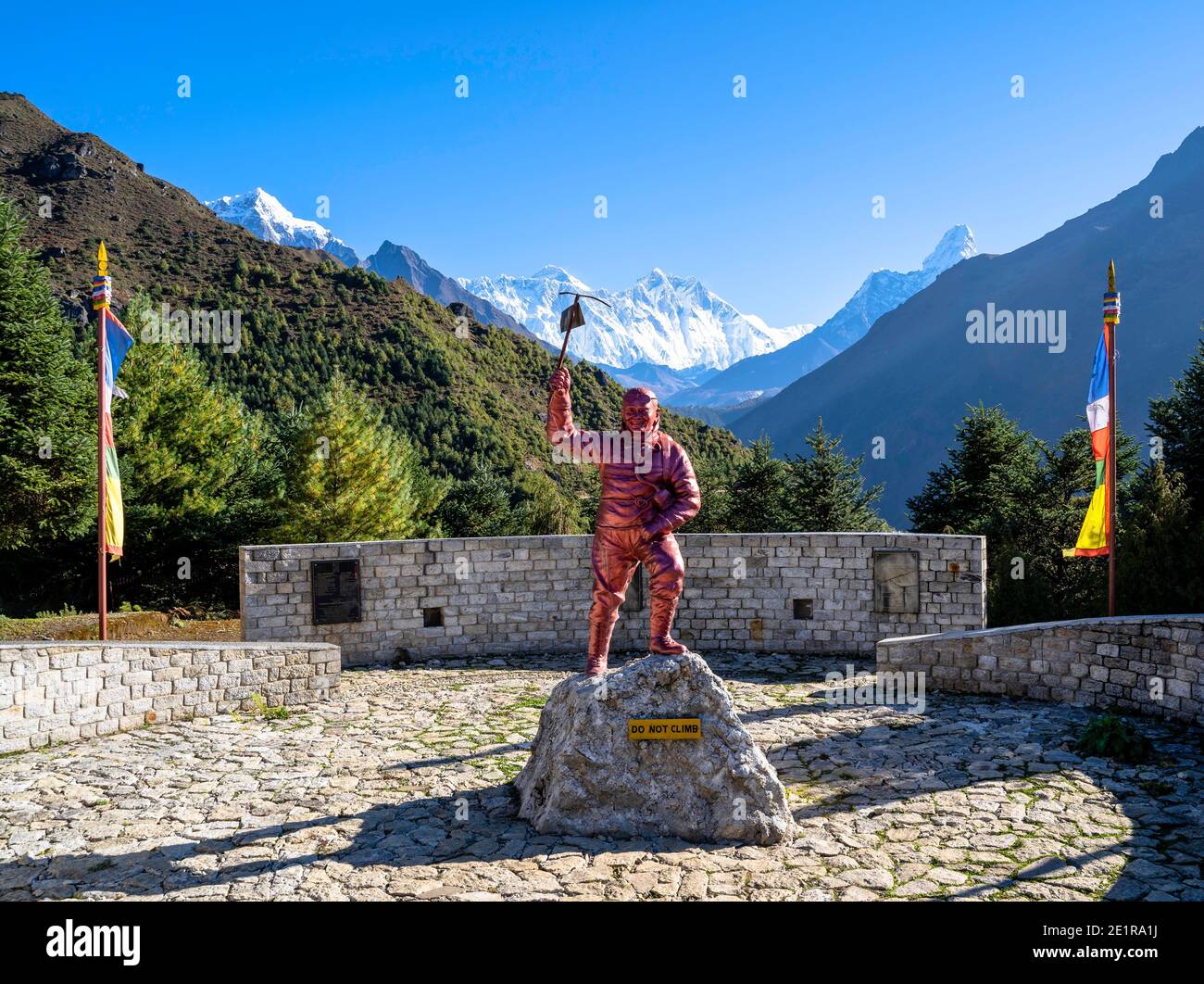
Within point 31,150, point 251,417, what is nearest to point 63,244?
point 31,150

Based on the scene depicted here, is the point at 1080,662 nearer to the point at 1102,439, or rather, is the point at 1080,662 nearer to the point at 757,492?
the point at 1102,439

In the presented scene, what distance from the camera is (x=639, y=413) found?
624 cm

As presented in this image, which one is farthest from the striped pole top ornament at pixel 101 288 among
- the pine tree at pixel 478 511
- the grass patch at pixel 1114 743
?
the pine tree at pixel 478 511

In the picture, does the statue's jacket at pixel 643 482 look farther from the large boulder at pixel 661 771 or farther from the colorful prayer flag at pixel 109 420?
the colorful prayer flag at pixel 109 420

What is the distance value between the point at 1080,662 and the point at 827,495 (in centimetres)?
1868

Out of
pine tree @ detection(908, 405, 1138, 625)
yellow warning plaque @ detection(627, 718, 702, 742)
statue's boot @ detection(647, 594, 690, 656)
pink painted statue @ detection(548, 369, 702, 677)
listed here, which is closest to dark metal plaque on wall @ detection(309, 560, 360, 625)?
pink painted statue @ detection(548, 369, 702, 677)

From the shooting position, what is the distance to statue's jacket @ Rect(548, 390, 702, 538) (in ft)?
20.6

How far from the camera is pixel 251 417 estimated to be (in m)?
28.8

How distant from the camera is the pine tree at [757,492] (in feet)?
99.5

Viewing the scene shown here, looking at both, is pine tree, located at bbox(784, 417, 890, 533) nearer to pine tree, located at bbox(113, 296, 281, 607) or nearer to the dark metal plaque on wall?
pine tree, located at bbox(113, 296, 281, 607)

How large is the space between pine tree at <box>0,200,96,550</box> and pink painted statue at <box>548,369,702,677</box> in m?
15.3

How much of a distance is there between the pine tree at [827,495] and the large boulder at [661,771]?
71.4 ft

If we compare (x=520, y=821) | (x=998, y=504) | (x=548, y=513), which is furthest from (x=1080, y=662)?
(x=548, y=513)

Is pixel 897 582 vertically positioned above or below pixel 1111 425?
below
